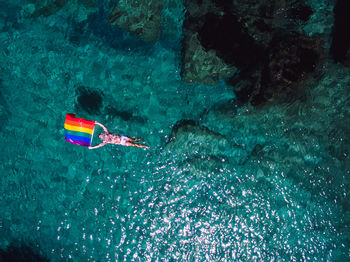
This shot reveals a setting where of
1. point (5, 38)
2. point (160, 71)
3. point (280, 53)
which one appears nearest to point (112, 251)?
point (160, 71)

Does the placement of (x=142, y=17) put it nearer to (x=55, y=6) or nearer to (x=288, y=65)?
(x=55, y=6)

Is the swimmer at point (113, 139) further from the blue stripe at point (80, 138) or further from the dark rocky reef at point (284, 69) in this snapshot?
the dark rocky reef at point (284, 69)

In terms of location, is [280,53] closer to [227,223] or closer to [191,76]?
[191,76]

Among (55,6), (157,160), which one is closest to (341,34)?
(157,160)

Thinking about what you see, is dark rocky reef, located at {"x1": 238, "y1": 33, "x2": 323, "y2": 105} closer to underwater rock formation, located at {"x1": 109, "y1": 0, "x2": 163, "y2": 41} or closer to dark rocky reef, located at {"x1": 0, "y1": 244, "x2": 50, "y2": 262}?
underwater rock formation, located at {"x1": 109, "y1": 0, "x2": 163, "y2": 41}

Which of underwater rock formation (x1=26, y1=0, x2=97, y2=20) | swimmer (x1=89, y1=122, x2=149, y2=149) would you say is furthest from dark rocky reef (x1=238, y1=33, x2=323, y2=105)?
underwater rock formation (x1=26, y1=0, x2=97, y2=20)
